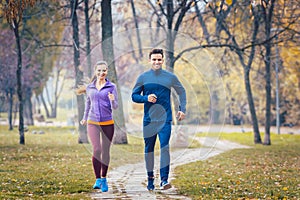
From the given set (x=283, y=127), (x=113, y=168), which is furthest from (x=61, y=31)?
(x=113, y=168)

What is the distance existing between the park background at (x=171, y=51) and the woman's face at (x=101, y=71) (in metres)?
1.92

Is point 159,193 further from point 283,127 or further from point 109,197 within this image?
point 283,127

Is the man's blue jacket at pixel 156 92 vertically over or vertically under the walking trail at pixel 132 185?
over

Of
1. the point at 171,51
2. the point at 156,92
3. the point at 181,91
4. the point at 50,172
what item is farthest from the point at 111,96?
the point at 171,51

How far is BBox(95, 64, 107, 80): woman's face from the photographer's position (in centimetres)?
915

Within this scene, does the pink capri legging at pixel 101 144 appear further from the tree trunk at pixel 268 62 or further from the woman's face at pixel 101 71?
the tree trunk at pixel 268 62

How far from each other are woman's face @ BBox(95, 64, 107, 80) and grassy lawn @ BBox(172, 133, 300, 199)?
2.13 metres

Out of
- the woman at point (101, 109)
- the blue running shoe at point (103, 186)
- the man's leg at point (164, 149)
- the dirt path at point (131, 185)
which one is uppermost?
the woman at point (101, 109)

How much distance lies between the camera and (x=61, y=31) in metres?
39.5

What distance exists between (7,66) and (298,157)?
20225mm

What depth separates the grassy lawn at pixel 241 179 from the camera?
9.12m

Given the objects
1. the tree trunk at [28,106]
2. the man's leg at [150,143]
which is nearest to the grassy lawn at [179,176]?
the man's leg at [150,143]

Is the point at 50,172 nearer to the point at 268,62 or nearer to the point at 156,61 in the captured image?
the point at 156,61

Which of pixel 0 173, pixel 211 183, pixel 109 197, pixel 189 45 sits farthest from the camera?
pixel 189 45
